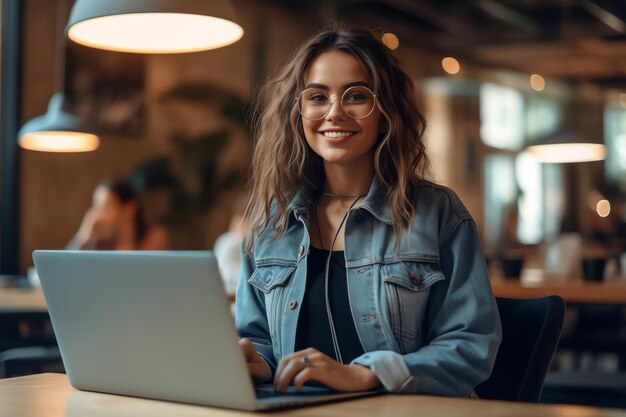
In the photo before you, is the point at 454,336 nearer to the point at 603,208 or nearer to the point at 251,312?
the point at 251,312

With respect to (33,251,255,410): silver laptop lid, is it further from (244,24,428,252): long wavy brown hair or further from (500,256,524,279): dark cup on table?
(500,256,524,279): dark cup on table

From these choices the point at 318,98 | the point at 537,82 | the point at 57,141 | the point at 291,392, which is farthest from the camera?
the point at 537,82

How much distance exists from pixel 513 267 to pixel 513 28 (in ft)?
24.1

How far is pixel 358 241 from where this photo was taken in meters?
1.79

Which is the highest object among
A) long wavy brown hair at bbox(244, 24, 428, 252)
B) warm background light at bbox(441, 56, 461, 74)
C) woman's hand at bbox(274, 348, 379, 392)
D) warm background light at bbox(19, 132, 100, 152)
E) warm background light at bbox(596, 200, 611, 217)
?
long wavy brown hair at bbox(244, 24, 428, 252)

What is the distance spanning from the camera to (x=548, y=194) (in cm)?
1462

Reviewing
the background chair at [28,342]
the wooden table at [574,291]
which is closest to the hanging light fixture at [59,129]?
the background chair at [28,342]

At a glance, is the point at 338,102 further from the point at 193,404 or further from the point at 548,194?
the point at 548,194

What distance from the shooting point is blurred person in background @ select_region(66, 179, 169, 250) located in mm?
6602

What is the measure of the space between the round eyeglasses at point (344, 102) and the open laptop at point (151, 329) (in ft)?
1.82

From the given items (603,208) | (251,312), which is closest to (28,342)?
(251,312)

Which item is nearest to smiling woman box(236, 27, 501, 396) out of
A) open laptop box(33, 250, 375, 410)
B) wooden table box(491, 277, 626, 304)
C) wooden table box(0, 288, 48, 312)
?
open laptop box(33, 250, 375, 410)

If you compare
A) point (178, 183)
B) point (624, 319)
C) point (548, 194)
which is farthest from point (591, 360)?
point (548, 194)

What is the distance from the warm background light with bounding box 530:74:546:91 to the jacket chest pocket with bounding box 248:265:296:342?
1234cm
